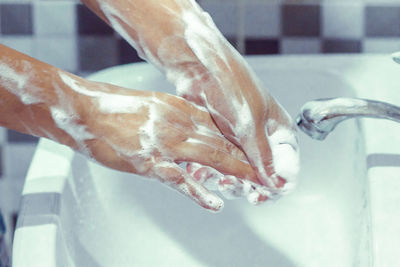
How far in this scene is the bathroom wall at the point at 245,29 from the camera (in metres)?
0.90

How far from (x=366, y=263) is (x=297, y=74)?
1.08 ft

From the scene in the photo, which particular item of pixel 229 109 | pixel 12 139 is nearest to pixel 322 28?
pixel 229 109

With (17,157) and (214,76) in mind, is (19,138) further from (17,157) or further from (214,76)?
(214,76)

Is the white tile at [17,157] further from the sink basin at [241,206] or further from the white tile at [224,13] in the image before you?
the white tile at [224,13]

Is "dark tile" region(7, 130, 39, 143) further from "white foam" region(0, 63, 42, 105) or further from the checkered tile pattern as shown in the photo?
"white foam" region(0, 63, 42, 105)

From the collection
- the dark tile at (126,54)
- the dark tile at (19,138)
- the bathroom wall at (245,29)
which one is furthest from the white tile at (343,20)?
the dark tile at (19,138)

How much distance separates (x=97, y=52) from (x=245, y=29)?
0.82 ft

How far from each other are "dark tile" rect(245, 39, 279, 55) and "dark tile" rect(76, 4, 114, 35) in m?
0.23

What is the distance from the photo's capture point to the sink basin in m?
0.64

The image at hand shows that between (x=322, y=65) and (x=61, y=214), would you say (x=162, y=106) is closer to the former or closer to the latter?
(x=61, y=214)

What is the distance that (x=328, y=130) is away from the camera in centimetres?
61

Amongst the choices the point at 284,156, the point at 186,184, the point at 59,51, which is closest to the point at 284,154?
the point at 284,156

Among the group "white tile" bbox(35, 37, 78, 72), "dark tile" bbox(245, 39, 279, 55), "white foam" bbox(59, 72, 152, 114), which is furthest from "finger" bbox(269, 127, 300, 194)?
"white tile" bbox(35, 37, 78, 72)

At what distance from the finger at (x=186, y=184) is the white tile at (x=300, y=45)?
45 centimetres
